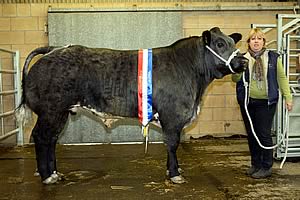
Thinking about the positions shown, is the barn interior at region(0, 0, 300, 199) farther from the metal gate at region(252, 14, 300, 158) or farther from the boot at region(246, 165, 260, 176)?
the boot at region(246, 165, 260, 176)

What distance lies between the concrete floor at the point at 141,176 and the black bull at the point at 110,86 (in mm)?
244

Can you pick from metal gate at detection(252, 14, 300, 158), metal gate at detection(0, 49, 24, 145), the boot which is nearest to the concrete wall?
metal gate at detection(0, 49, 24, 145)

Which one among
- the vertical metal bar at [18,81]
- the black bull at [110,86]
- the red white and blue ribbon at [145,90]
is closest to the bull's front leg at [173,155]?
the black bull at [110,86]

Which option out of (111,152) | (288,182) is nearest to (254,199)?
(288,182)

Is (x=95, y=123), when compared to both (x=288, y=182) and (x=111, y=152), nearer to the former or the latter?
(x=111, y=152)

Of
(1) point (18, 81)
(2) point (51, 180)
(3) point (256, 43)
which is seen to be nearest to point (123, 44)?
(1) point (18, 81)

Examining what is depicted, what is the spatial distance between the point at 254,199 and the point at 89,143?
332 cm

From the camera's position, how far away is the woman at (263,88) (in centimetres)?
378

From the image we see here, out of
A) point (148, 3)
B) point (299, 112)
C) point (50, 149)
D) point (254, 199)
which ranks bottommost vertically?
point (254, 199)

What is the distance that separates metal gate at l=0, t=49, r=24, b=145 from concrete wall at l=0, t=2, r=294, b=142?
0.61 ft

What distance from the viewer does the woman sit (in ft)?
12.4

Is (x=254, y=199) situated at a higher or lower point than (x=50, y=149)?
lower

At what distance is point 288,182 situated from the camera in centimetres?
368

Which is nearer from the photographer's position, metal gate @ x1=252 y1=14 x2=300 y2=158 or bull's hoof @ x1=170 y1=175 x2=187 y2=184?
bull's hoof @ x1=170 y1=175 x2=187 y2=184
